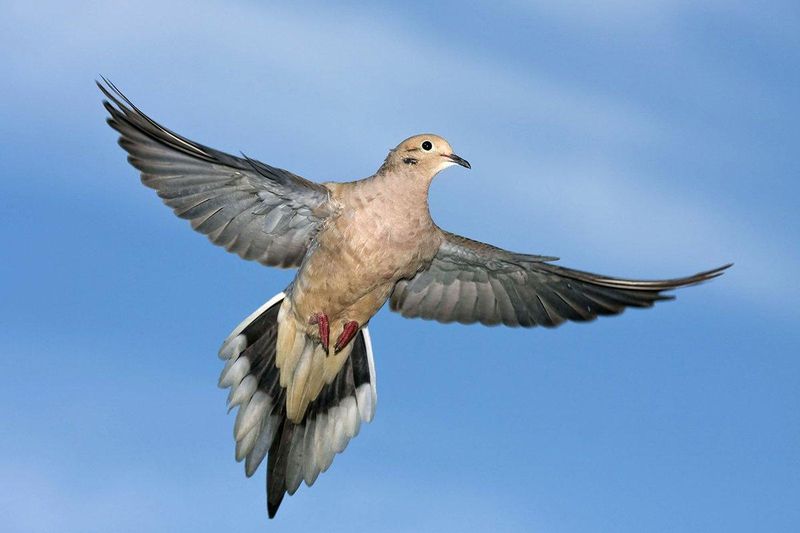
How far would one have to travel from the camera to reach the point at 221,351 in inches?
396

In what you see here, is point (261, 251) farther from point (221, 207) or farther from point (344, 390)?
point (344, 390)

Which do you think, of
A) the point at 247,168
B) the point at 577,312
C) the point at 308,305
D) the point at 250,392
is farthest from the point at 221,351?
the point at 577,312

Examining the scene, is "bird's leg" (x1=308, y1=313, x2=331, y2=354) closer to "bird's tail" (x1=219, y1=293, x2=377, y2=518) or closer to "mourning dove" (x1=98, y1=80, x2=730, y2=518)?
"mourning dove" (x1=98, y1=80, x2=730, y2=518)

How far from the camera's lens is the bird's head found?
9.34 meters

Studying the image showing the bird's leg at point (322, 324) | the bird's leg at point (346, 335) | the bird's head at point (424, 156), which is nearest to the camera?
the bird's head at point (424, 156)

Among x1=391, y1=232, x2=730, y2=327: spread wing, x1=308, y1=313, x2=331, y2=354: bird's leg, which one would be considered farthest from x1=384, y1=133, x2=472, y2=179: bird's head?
x1=308, y1=313, x2=331, y2=354: bird's leg

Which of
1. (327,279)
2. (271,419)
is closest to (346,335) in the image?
(327,279)

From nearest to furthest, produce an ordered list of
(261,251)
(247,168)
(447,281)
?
(247,168), (261,251), (447,281)

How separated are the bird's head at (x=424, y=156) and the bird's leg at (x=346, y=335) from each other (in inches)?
54.5

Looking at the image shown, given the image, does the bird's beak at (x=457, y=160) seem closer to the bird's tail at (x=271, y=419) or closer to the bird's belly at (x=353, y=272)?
the bird's belly at (x=353, y=272)

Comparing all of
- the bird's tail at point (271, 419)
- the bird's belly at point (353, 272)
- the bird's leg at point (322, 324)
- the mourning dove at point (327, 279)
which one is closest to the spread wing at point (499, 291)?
the mourning dove at point (327, 279)

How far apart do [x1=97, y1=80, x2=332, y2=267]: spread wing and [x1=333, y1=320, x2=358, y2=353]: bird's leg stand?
721mm

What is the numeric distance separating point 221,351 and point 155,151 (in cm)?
Result: 198

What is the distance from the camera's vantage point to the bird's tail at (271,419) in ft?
32.4
